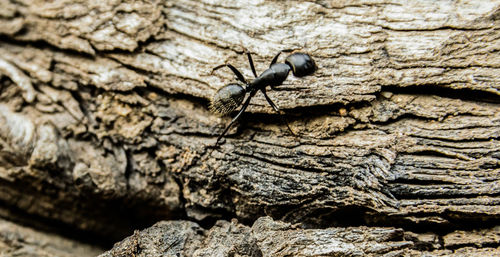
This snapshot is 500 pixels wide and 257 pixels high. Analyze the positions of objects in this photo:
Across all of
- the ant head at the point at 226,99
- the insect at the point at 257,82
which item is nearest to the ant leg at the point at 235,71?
the insect at the point at 257,82

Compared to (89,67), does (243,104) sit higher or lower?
higher

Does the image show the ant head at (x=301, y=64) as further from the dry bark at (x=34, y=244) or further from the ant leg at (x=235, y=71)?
the dry bark at (x=34, y=244)

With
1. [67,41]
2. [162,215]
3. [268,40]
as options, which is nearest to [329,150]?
[268,40]

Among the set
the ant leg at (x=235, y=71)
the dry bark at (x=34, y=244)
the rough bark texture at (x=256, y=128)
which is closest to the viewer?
the rough bark texture at (x=256, y=128)

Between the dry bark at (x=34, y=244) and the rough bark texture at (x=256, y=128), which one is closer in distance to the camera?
the rough bark texture at (x=256, y=128)

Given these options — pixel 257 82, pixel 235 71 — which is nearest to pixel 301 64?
pixel 257 82

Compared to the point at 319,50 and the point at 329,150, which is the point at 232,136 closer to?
the point at 329,150

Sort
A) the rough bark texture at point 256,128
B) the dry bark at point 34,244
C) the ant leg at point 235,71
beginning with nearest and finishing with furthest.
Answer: the rough bark texture at point 256,128
the dry bark at point 34,244
the ant leg at point 235,71
